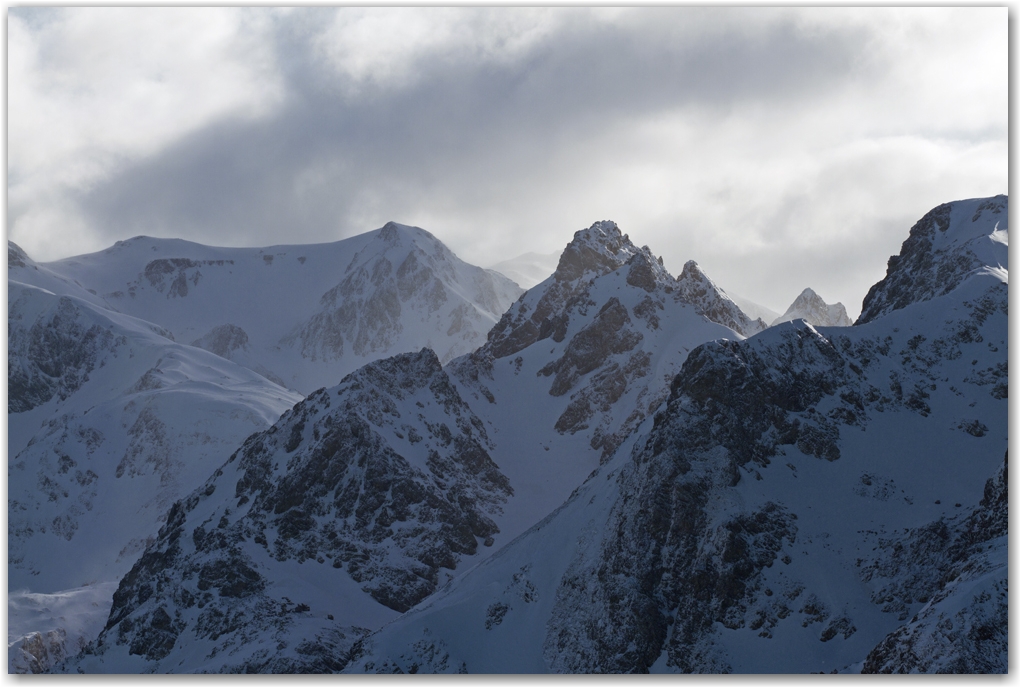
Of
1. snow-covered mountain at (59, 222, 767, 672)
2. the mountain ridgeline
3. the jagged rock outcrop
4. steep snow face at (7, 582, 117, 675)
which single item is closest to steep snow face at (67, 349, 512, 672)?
snow-covered mountain at (59, 222, 767, 672)

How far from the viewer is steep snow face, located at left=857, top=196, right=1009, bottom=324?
162750 millimetres

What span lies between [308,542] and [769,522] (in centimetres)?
7688

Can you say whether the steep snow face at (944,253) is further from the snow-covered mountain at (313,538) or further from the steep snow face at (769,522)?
the snow-covered mountain at (313,538)

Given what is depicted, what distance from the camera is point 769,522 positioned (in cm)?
11600

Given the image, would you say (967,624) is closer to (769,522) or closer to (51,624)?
(769,522)

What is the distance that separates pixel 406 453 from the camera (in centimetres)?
18488

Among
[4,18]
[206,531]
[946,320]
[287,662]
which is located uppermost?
[4,18]

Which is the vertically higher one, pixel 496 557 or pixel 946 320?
pixel 946 320

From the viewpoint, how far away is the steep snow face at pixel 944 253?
162750mm

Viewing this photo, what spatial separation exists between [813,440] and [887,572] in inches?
794

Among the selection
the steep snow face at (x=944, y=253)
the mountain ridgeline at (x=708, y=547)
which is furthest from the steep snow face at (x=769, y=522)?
the steep snow face at (x=944, y=253)

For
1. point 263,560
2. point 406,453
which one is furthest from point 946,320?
point 263,560

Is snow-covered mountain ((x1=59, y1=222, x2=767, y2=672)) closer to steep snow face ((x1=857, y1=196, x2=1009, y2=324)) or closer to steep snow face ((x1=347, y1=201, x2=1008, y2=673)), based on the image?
steep snow face ((x1=347, y1=201, x2=1008, y2=673))

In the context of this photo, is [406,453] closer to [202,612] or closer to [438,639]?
[202,612]
